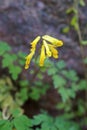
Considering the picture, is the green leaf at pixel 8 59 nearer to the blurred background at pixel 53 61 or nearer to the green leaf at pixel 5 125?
the blurred background at pixel 53 61

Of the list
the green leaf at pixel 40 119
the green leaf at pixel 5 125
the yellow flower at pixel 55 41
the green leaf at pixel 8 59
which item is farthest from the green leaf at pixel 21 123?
the green leaf at pixel 8 59

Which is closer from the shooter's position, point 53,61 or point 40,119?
point 40,119

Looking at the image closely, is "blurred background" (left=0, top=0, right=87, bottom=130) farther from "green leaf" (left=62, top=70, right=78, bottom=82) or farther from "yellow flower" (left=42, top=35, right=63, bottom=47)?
"yellow flower" (left=42, top=35, right=63, bottom=47)

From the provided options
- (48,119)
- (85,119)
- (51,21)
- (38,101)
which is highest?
(51,21)

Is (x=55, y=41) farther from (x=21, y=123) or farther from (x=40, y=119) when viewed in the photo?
(x=40, y=119)

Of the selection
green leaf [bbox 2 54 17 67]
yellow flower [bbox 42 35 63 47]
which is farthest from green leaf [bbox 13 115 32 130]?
green leaf [bbox 2 54 17 67]

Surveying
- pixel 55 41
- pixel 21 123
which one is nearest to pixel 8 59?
pixel 21 123

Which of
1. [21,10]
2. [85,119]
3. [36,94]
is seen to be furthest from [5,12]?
[85,119]

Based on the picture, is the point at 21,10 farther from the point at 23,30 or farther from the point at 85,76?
the point at 85,76
